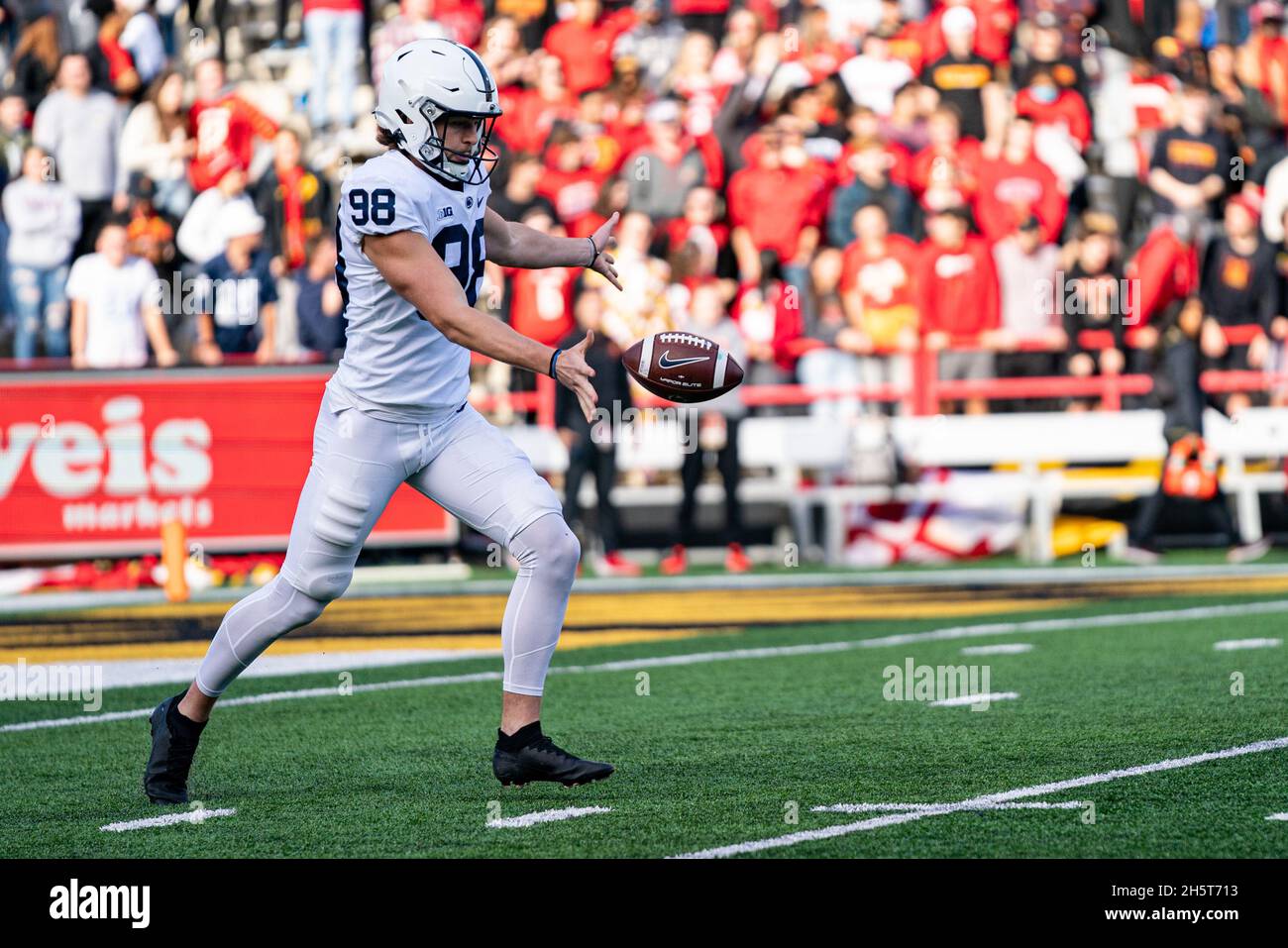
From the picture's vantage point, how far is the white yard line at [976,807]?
19.3 ft

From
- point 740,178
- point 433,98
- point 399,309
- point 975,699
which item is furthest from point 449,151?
point 740,178

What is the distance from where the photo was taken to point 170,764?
21.1 ft

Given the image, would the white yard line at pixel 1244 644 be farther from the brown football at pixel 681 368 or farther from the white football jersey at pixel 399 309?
the white football jersey at pixel 399 309

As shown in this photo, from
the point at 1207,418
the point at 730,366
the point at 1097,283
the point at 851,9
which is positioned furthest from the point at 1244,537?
the point at 730,366

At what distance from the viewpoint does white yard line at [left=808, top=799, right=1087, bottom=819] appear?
19.3 feet

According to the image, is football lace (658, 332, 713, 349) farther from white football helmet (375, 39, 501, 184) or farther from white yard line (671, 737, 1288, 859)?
white yard line (671, 737, 1288, 859)

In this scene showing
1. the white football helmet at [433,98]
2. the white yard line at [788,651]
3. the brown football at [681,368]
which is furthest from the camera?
the white yard line at [788,651]

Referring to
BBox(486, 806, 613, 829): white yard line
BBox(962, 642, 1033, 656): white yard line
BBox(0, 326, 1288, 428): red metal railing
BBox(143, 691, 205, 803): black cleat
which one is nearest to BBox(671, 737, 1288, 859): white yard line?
BBox(486, 806, 613, 829): white yard line

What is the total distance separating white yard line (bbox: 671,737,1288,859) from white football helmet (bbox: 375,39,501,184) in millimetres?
2093

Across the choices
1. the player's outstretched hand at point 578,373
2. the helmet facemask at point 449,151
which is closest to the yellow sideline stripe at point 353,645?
the helmet facemask at point 449,151

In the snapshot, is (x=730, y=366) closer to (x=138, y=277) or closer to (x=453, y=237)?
(x=453, y=237)

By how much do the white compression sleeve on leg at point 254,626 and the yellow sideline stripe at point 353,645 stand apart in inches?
159

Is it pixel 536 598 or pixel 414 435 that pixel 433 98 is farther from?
pixel 536 598

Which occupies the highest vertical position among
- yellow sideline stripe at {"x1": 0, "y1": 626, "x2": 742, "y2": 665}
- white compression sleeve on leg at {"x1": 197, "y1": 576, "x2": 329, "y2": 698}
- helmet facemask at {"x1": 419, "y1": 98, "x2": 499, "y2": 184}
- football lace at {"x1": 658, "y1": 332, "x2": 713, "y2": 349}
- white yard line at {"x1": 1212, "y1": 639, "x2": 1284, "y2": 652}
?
helmet facemask at {"x1": 419, "y1": 98, "x2": 499, "y2": 184}
